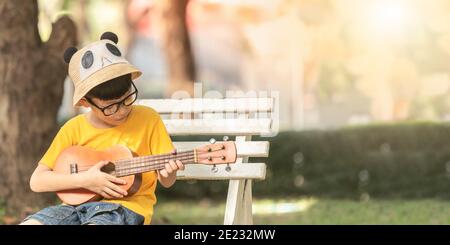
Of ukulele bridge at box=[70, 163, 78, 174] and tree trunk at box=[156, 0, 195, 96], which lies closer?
ukulele bridge at box=[70, 163, 78, 174]

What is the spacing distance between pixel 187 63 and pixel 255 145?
294 inches

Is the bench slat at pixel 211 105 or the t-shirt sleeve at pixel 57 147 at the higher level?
the bench slat at pixel 211 105

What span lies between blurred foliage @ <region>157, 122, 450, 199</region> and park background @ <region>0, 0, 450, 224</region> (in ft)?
0.04

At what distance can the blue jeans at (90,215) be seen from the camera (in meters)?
4.43

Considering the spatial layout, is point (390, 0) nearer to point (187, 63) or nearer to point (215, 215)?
point (187, 63)

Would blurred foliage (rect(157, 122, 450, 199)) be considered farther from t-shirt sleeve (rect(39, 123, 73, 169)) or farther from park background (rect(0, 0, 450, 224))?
t-shirt sleeve (rect(39, 123, 73, 169))

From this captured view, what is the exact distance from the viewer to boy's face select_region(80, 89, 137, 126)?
4535 millimetres

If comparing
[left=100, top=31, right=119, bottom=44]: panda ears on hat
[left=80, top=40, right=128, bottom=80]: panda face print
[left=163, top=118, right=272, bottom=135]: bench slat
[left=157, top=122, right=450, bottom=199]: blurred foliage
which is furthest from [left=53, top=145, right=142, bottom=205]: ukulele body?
[left=157, top=122, right=450, bottom=199]: blurred foliage

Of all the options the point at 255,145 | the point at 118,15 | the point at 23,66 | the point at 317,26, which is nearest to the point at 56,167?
the point at 255,145

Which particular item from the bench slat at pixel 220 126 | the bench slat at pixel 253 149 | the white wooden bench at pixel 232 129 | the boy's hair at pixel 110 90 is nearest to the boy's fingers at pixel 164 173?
the boy's hair at pixel 110 90

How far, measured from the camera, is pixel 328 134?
1091 centimetres

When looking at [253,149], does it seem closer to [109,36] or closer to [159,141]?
[159,141]

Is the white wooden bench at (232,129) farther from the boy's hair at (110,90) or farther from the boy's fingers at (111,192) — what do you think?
the boy's hair at (110,90)

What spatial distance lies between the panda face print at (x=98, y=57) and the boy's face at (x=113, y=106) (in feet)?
0.42
